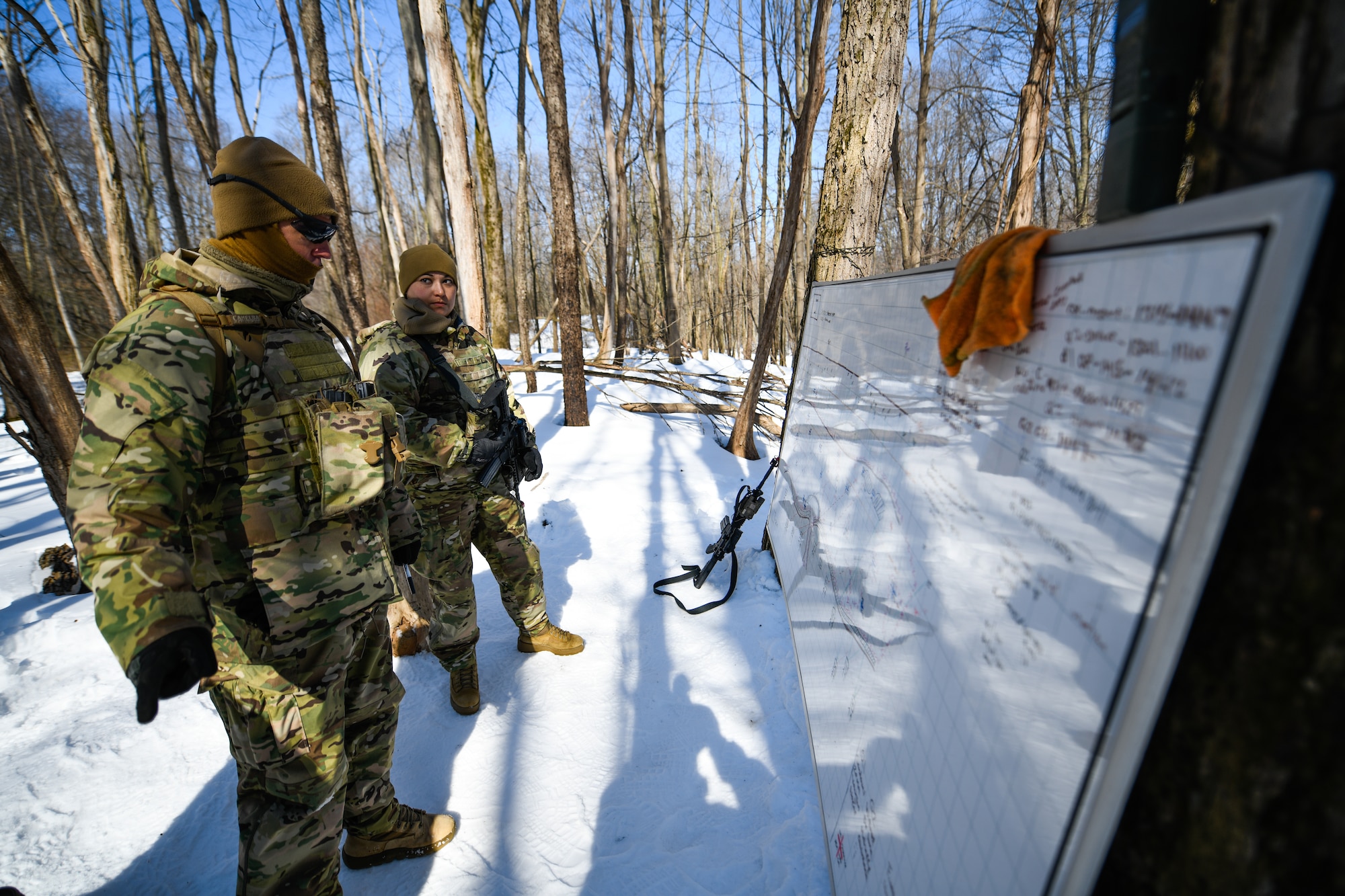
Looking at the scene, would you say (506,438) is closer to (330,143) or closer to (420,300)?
(420,300)

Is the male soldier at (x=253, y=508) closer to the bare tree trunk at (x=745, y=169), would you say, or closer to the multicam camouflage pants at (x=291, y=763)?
the multicam camouflage pants at (x=291, y=763)

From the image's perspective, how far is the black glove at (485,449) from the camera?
8.45ft

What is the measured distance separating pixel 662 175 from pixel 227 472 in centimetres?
1363

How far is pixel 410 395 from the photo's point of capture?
2.48 metres

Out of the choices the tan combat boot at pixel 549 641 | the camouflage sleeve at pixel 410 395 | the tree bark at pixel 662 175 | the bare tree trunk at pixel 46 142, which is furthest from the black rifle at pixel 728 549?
the tree bark at pixel 662 175

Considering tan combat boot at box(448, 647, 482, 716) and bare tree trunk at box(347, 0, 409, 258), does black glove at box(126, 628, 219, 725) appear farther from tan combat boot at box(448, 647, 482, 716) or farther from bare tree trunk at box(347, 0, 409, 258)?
bare tree trunk at box(347, 0, 409, 258)

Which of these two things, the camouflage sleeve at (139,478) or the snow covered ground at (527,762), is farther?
the snow covered ground at (527,762)

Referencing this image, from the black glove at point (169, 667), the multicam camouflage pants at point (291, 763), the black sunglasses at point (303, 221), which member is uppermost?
the black sunglasses at point (303, 221)

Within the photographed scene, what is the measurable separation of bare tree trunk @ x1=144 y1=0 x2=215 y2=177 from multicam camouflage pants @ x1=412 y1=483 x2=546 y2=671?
798 centimetres

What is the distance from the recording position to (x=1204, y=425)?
0.54 m

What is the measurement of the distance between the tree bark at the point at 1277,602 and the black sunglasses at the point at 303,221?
2090 mm

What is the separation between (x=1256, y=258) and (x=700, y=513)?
13.8 ft

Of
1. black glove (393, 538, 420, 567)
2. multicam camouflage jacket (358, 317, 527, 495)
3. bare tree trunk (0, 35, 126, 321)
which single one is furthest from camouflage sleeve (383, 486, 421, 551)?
bare tree trunk (0, 35, 126, 321)

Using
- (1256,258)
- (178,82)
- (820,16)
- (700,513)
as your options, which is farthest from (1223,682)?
(178,82)
